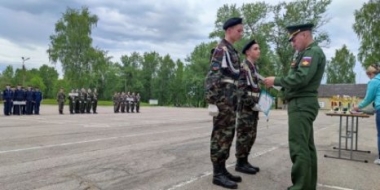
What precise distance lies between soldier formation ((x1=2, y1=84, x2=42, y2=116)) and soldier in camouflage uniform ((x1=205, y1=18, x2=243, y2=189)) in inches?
778

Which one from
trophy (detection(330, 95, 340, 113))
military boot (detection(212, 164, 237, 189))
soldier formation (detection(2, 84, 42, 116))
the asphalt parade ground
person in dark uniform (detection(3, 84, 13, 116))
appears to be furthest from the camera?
soldier formation (detection(2, 84, 42, 116))

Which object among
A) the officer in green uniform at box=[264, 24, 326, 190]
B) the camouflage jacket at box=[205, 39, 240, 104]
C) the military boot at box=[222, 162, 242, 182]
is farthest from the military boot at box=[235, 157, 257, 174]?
the camouflage jacket at box=[205, 39, 240, 104]

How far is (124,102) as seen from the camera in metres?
31.4

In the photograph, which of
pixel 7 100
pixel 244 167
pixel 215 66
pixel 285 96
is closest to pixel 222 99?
pixel 215 66

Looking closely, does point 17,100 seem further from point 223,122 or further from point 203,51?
point 203,51

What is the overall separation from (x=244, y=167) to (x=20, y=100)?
65.7 feet

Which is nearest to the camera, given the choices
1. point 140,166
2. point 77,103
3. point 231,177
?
point 231,177

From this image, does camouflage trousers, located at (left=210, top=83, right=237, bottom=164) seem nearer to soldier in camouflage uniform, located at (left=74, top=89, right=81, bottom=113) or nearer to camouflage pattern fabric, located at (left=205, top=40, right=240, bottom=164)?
camouflage pattern fabric, located at (left=205, top=40, right=240, bottom=164)

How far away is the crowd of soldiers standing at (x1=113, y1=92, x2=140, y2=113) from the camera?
100 feet

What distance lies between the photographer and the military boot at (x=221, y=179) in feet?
15.7

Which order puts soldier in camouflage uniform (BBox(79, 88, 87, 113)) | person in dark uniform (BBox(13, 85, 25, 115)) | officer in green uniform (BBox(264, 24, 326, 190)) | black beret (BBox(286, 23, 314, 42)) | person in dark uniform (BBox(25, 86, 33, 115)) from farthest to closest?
soldier in camouflage uniform (BBox(79, 88, 87, 113)) → person in dark uniform (BBox(25, 86, 33, 115)) → person in dark uniform (BBox(13, 85, 25, 115)) → black beret (BBox(286, 23, 314, 42)) → officer in green uniform (BBox(264, 24, 326, 190))

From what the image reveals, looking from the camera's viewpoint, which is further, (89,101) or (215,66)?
(89,101)

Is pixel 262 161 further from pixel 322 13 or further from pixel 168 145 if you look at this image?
pixel 322 13

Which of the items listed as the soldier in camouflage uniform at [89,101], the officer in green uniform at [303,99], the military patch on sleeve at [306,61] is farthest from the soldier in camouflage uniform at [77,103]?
the military patch on sleeve at [306,61]
